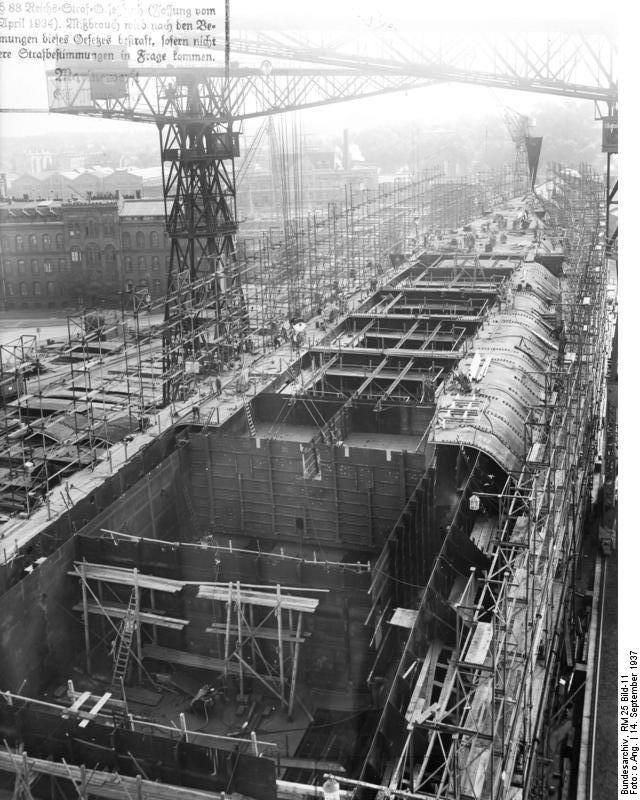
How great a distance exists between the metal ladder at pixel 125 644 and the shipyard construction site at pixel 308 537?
0.24ft

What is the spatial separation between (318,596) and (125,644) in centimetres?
370

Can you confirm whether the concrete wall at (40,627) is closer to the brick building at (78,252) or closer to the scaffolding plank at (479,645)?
the scaffolding plank at (479,645)

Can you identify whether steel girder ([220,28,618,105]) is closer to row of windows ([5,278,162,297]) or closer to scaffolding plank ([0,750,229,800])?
row of windows ([5,278,162,297])

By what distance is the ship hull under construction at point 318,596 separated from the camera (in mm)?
12164

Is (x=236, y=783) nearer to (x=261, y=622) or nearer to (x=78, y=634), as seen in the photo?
(x=261, y=622)

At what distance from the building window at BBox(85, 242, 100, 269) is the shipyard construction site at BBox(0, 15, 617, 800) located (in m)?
16.4

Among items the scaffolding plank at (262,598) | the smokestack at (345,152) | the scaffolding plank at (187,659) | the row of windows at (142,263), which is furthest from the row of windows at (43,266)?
the scaffolding plank at (262,598)

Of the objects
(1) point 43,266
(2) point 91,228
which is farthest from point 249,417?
(2) point 91,228

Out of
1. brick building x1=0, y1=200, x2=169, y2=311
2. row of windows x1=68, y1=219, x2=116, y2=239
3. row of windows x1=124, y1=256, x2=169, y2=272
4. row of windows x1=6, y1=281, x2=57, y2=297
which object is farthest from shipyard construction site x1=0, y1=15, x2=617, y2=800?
row of windows x1=124, y1=256, x2=169, y2=272

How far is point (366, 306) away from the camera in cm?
3678

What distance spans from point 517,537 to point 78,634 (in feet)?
27.6

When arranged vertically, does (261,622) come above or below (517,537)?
below

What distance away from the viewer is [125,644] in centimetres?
1645
